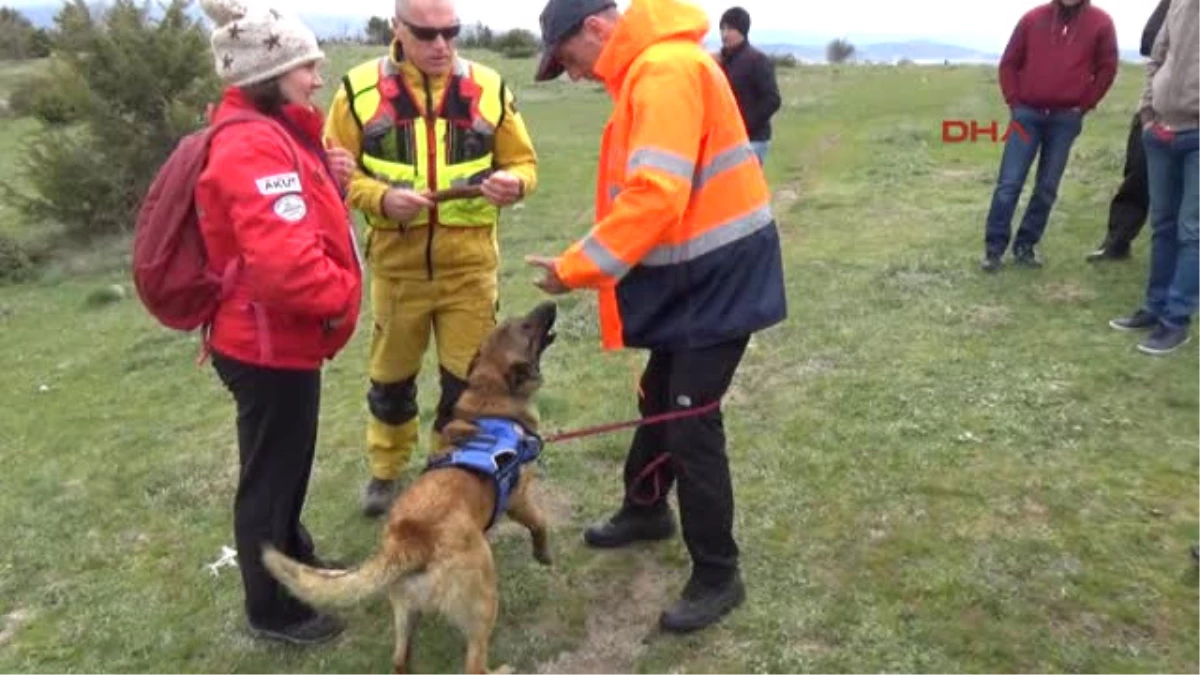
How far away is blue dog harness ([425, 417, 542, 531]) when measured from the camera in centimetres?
392

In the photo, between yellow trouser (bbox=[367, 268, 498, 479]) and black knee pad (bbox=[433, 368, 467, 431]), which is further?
black knee pad (bbox=[433, 368, 467, 431])

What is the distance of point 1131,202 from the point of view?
8531 mm

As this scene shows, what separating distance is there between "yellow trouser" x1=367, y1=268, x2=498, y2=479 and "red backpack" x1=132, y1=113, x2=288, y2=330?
1309 millimetres

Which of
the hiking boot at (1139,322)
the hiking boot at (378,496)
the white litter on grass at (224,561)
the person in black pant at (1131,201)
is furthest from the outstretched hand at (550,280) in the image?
the person in black pant at (1131,201)

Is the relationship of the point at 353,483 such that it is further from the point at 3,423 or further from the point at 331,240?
the point at 3,423

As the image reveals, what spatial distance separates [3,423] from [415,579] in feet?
20.6

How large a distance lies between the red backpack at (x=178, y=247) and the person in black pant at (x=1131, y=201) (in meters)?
7.71

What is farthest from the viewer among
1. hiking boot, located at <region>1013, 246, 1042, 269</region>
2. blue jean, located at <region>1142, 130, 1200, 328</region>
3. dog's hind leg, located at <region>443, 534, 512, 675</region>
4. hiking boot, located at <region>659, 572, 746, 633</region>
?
hiking boot, located at <region>1013, 246, 1042, 269</region>

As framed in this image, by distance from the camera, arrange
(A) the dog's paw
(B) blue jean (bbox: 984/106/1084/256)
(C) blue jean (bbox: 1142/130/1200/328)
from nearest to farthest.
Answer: (A) the dog's paw < (C) blue jean (bbox: 1142/130/1200/328) < (B) blue jean (bbox: 984/106/1084/256)

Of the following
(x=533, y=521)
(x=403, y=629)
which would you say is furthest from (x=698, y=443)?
(x=403, y=629)

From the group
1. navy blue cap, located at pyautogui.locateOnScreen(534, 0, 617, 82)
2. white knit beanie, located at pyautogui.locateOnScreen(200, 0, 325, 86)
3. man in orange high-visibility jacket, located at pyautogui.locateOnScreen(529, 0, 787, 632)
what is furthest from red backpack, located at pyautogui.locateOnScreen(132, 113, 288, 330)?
man in orange high-visibility jacket, located at pyautogui.locateOnScreen(529, 0, 787, 632)

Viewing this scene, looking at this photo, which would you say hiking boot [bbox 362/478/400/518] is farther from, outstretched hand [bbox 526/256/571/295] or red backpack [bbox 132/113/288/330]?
outstretched hand [bbox 526/256/571/295]

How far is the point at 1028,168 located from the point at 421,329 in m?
6.00

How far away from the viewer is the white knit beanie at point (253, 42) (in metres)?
3.30
